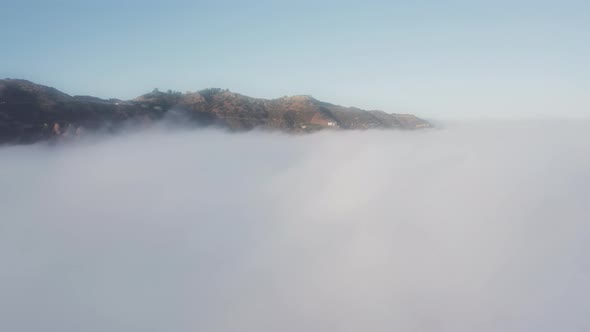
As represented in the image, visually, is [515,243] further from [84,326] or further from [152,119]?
[152,119]

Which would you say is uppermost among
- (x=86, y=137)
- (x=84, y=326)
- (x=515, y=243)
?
(x=86, y=137)

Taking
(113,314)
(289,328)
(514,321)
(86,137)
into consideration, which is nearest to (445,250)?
(514,321)

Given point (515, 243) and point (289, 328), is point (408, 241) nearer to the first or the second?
point (515, 243)

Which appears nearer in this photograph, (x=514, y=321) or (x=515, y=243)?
(x=514, y=321)

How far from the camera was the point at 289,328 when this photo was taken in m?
22.2

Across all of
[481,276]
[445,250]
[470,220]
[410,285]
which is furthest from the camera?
[470,220]

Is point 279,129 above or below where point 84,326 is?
above

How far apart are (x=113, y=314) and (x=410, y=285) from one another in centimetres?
1939

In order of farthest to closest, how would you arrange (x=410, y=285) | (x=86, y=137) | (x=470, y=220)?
1. (x=86, y=137)
2. (x=470, y=220)
3. (x=410, y=285)

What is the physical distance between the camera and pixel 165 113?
57.4m

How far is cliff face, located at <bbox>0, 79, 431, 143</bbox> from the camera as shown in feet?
135

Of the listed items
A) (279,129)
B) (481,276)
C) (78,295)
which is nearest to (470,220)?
(481,276)

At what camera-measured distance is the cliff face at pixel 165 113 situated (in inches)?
1617

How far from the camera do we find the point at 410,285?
2575cm
